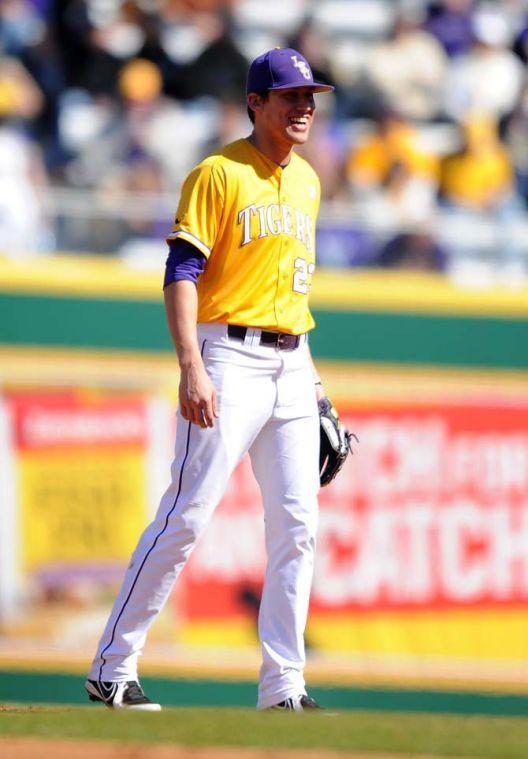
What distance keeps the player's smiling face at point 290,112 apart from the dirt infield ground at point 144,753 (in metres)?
1.95

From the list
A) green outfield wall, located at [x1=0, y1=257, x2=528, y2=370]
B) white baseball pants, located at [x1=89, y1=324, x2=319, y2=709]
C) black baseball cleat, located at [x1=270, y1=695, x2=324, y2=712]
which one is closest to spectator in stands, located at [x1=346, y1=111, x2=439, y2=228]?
green outfield wall, located at [x1=0, y1=257, x2=528, y2=370]

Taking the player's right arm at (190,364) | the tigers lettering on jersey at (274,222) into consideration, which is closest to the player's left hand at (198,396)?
the player's right arm at (190,364)

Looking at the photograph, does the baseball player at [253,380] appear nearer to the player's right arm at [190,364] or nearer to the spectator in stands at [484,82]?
the player's right arm at [190,364]

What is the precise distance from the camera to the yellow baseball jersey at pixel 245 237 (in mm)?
4621

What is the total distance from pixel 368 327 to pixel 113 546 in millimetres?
1903

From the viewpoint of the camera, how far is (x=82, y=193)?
8.02 meters

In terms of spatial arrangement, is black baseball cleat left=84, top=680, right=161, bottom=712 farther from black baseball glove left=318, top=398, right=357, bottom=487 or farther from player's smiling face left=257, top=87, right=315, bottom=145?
player's smiling face left=257, top=87, right=315, bottom=145

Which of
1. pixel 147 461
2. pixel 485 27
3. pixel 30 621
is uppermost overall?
pixel 485 27

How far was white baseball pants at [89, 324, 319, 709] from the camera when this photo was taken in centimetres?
461

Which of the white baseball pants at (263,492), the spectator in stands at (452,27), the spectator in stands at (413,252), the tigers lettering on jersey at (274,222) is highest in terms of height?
the spectator in stands at (452,27)

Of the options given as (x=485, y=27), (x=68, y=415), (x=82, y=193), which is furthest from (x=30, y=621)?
(x=485, y=27)

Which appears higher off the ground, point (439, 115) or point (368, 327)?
point (439, 115)

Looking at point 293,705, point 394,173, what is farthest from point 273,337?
point 394,173

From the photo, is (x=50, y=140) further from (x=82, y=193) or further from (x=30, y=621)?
(x=30, y=621)
